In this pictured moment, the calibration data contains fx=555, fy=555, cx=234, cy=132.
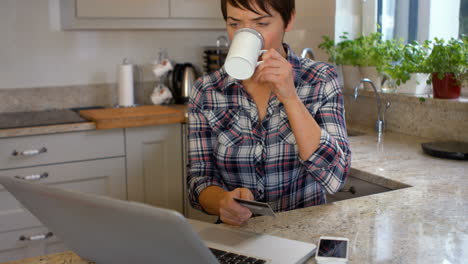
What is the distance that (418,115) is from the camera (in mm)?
2404

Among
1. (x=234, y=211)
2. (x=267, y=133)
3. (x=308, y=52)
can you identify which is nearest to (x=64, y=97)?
(x=308, y=52)

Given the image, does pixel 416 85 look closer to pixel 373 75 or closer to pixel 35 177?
pixel 373 75

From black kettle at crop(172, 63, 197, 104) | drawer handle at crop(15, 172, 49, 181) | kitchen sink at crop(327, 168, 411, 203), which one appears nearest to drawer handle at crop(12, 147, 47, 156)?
drawer handle at crop(15, 172, 49, 181)

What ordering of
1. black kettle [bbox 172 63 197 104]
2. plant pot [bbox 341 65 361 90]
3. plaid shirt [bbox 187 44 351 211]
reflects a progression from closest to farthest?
1. plaid shirt [bbox 187 44 351 211]
2. plant pot [bbox 341 65 361 90]
3. black kettle [bbox 172 63 197 104]

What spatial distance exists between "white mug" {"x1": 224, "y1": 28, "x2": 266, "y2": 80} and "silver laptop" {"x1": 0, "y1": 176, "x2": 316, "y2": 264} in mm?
345

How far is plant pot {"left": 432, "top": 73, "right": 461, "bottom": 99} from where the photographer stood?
225 cm

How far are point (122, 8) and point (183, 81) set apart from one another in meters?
0.57

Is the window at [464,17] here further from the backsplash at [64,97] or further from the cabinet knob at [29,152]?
the cabinet knob at [29,152]

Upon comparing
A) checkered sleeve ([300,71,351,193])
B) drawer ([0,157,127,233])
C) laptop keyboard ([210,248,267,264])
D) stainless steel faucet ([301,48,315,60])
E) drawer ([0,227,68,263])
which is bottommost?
drawer ([0,227,68,263])

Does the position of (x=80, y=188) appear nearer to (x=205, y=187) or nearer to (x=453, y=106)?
(x=205, y=187)

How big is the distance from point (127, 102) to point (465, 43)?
1801 mm

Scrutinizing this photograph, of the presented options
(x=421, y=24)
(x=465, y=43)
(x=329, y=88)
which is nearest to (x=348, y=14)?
(x=421, y=24)

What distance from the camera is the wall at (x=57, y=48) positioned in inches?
116

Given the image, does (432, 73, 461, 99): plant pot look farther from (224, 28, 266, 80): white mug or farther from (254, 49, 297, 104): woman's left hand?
(224, 28, 266, 80): white mug
